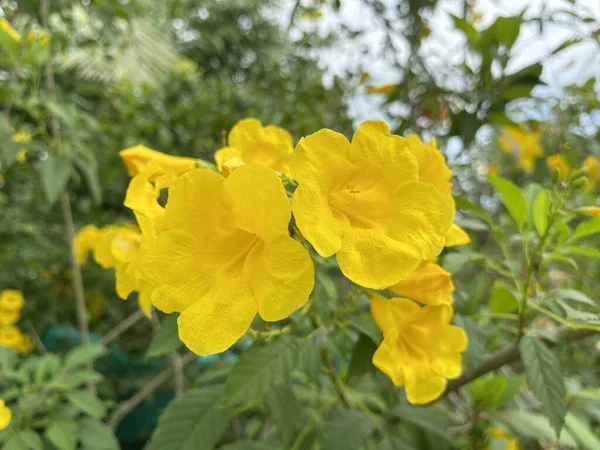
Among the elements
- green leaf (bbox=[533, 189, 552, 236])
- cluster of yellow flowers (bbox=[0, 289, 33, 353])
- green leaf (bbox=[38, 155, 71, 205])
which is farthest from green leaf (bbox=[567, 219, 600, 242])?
cluster of yellow flowers (bbox=[0, 289, 33, 353])

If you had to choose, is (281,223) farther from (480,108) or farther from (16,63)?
(16,63)

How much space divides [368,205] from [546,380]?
1.27 feet

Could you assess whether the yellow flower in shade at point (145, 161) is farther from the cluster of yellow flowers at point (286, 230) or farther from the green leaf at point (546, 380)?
the green leaf at point (546, 380)

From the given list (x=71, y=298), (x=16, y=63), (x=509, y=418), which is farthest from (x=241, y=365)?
(x=71, y=298)

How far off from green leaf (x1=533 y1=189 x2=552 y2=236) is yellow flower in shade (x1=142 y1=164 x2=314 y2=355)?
1.59 feet

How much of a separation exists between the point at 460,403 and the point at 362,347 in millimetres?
697

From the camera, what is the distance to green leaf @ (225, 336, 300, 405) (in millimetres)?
643

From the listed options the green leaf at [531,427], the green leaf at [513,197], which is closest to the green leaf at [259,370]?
the green leaf at [513,197]

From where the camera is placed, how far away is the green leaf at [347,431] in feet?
2.66

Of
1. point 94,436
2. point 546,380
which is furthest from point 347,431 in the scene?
point 94,436

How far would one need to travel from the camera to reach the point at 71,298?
244 cm

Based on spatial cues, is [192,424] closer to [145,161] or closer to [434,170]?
[145,161]

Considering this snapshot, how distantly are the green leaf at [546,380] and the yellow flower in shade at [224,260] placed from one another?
1.34ft

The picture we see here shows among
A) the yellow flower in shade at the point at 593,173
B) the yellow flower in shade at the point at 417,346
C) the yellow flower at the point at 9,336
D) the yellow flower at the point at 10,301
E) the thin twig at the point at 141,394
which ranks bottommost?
the yellow flower at the point at 9,336
